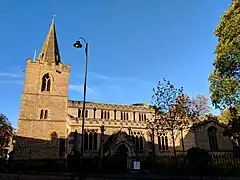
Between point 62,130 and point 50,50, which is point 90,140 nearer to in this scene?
point 62,130

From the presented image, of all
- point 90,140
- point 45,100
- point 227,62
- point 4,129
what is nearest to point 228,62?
point 227,62

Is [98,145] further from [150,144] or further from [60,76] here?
[60,76]

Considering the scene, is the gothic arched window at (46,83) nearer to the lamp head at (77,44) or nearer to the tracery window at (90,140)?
the tracery window at (90,140)

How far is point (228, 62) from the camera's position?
19.6 metres

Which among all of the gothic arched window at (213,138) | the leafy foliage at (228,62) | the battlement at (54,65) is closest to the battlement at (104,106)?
the battlement at (54,65)

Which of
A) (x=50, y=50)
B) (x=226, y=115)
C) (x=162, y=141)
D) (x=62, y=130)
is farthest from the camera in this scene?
(x=50, y=50)

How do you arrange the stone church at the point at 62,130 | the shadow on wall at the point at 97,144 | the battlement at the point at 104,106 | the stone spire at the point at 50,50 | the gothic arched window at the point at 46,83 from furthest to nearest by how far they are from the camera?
the battlement at the point at 104,106
the stone spire at the point at 50,50
the gothic arched window at the point at 46,83
the stone church at the point at 62,130
the shadow on wall at the point at 97,144

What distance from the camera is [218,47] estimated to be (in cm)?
2133

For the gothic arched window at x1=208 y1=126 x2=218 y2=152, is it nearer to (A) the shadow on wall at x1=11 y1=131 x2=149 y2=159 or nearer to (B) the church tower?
(A) the shadow on wall at x1=11 y1=131 x2=149 y2=159

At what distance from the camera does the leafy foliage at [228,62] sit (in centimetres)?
1902

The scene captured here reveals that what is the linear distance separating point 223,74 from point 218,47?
8.69 feet

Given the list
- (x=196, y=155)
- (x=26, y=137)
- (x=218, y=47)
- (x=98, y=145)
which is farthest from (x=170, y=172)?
(x=26, y=137)

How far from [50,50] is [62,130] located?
14.6 meters

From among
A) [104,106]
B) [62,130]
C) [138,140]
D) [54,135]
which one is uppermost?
[104,106]
